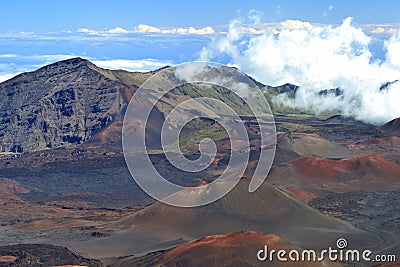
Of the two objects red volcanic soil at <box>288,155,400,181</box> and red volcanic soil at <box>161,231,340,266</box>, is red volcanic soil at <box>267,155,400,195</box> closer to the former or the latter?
red volcanic soil at <box>288,155,400,181</box>

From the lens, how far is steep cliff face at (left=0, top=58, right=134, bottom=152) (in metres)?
182

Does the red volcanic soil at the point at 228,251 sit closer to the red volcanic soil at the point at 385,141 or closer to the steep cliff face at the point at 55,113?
the red volcanic soil at the point at 385,141

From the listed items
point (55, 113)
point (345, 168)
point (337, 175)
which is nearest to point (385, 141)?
point (345, 168)

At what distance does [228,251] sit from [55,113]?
141 m

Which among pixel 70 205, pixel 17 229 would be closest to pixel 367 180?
pixel 70 205

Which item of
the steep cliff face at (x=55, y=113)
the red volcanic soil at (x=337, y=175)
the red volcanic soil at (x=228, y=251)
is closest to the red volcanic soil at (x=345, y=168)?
the red volcanic soil at (x=337, y=175)

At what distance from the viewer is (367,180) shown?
12069 cm

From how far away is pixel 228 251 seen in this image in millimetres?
56438

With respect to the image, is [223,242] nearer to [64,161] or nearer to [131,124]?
[64,161]

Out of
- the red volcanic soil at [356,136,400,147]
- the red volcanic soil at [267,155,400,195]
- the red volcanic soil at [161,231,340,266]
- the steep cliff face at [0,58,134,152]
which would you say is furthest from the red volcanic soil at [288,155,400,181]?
the steep cliff face at [0,58,134,152]

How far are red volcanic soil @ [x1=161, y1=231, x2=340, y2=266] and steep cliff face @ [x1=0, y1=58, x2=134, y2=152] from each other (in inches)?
5022

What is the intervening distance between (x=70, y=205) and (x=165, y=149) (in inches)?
2375

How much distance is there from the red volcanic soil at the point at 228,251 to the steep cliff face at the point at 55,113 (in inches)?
5022

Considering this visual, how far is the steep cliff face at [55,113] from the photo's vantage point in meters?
182
